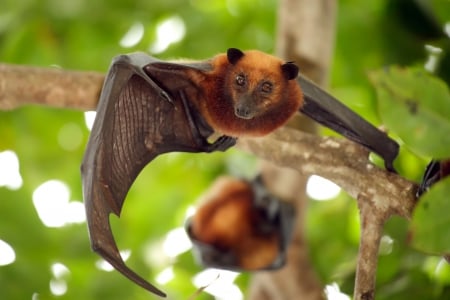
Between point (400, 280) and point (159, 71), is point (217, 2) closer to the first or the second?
point (400, 280)

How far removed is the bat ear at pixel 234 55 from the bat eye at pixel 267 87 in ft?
0.58

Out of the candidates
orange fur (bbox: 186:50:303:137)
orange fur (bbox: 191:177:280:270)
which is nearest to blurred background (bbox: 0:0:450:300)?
orange fur (bbox: 191:177:280:270)

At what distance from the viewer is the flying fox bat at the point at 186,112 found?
11.9 ft

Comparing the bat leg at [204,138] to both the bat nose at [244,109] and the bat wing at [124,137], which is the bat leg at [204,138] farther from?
the bat nose at [244,109]

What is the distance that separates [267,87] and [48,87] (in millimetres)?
1312

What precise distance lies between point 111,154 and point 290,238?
263 cm

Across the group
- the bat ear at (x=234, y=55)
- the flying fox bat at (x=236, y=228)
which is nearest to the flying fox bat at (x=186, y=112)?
the bat ear at (x=234, y=55)

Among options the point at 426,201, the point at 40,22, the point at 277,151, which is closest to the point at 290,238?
the point at 277,151

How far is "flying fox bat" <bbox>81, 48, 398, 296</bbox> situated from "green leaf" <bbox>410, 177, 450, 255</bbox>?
3.03 feet

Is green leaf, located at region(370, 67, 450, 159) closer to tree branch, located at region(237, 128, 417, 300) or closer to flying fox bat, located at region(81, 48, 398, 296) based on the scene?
tree branch, located at region(237, 128, 417, 300)

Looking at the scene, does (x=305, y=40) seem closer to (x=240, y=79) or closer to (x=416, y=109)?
(x=240, y=79)

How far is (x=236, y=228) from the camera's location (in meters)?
6.78

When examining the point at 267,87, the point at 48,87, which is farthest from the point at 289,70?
the point at 48,87

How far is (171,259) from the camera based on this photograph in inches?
284
